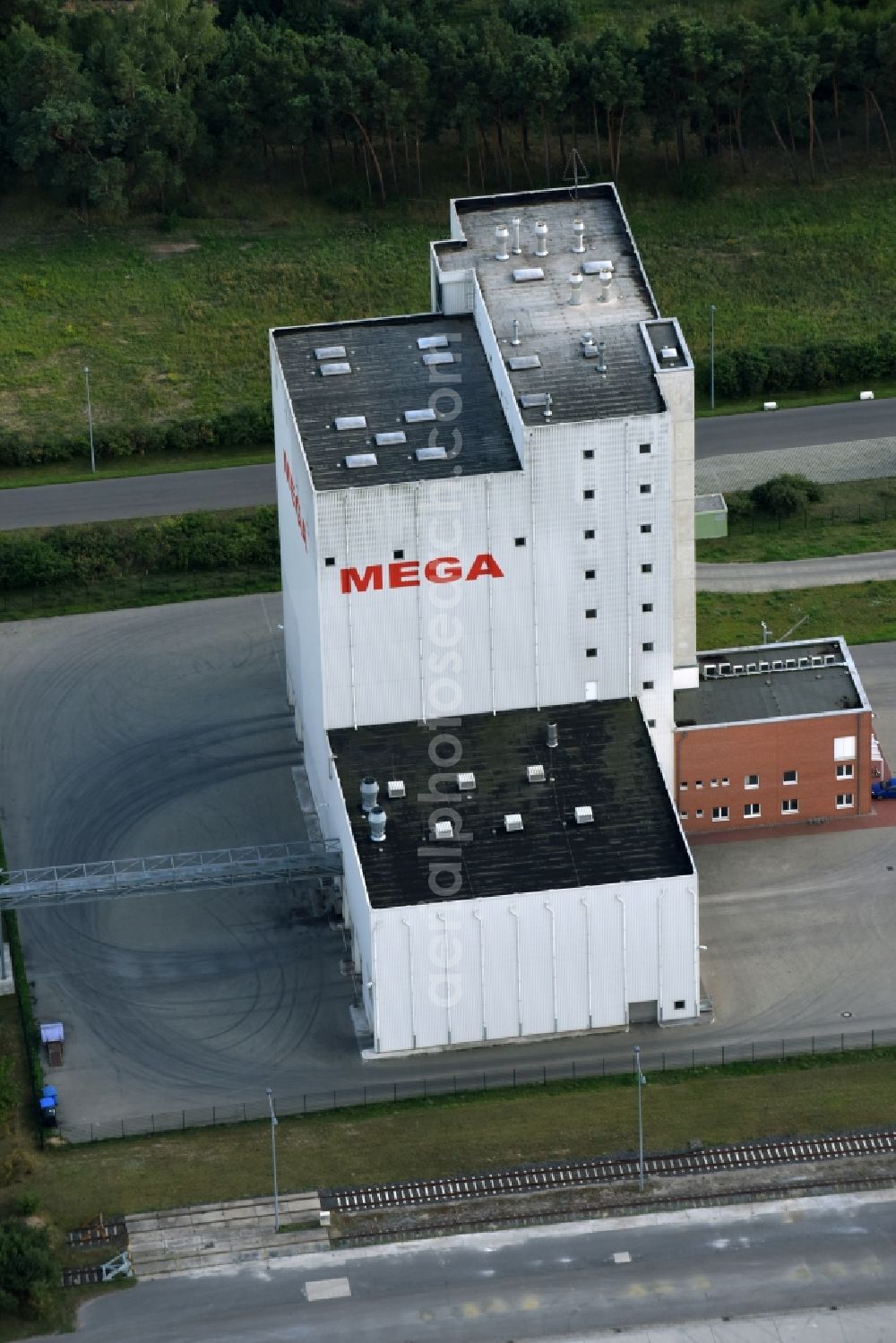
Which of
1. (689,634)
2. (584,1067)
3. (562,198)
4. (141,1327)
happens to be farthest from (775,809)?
(141,1327)

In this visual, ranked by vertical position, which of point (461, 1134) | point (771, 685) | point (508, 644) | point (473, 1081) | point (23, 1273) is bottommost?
point (461, 1134)

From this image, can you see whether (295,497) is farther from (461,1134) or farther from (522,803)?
(461,1134)

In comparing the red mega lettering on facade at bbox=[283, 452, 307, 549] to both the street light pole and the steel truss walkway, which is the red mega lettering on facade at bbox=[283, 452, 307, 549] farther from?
the street light pole

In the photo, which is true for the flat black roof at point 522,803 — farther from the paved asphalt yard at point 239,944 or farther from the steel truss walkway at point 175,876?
the paved asphalt yard at point 239,944

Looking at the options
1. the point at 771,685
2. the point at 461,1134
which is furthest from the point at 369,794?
the point at 771,685

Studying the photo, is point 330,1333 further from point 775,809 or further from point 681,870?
point 775,809

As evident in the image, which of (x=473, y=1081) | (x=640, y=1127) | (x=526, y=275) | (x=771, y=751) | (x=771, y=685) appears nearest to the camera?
(x=640, y=1127)
